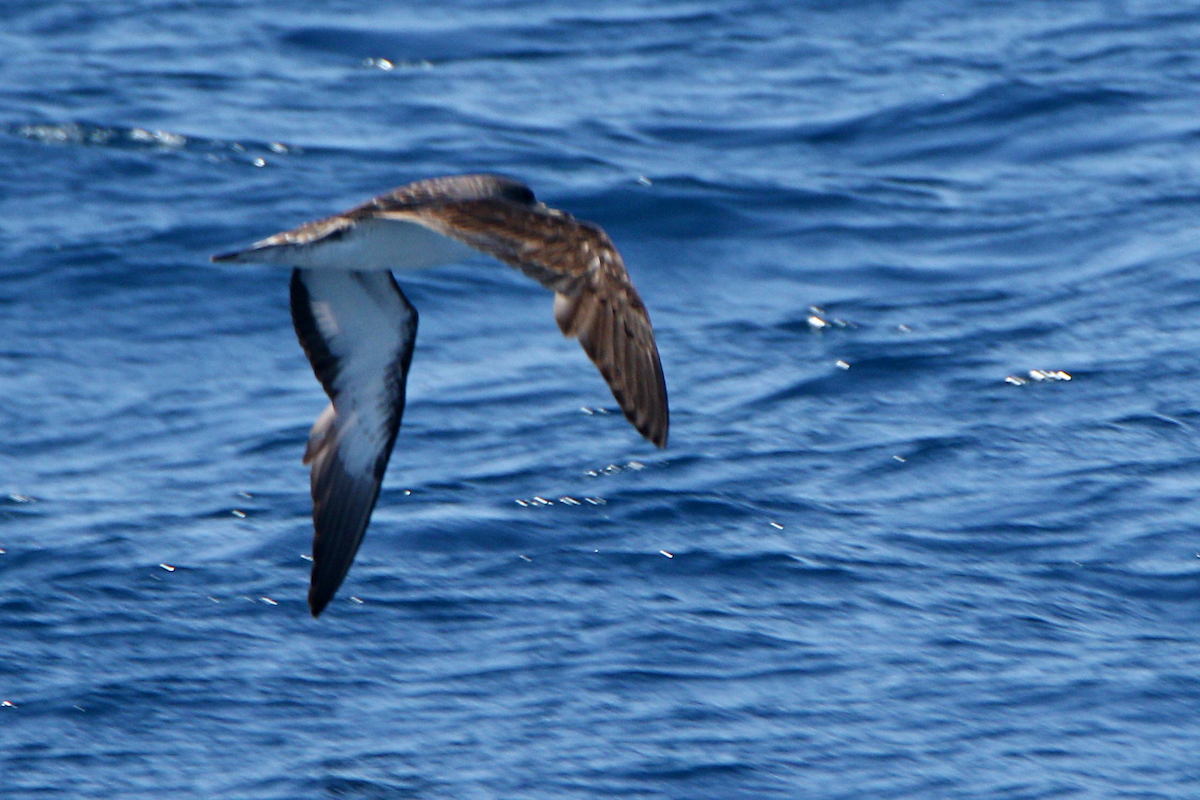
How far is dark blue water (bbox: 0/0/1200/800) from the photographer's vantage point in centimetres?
780

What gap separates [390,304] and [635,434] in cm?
234

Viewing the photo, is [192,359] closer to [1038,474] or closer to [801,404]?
[801,404]

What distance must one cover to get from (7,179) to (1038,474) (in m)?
7.26

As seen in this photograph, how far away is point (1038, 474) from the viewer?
31.5ft

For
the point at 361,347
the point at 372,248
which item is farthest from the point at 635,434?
the point at 372,248

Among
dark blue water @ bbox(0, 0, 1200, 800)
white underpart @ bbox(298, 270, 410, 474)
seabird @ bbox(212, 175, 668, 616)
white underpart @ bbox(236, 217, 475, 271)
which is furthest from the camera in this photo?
white underpart @ bbox(298, 270, 410, 474)

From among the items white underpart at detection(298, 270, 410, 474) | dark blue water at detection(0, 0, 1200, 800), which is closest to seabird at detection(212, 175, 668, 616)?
white underpart at detection(298, 270, 410, 474)

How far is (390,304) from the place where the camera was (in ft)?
26.6

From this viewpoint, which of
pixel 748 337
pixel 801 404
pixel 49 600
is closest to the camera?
pixel 49 600

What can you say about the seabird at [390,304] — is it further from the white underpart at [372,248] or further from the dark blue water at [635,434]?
the dark blue water at [635,434]

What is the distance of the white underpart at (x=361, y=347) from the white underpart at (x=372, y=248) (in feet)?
1.64

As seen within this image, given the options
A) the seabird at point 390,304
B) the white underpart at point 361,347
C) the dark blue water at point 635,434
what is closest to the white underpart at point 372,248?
the seabird at point 390,304

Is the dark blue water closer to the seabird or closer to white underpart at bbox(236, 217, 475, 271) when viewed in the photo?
the seabird

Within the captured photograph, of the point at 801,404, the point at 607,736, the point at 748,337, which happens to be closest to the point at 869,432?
the point at 801,404
